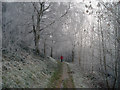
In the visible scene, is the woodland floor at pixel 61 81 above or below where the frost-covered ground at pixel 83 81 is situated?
above

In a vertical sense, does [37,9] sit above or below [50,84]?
above

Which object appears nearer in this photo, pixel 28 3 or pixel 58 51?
pixel 28 3

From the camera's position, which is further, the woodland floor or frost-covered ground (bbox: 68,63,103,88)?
frost-covered ground (bbox: 68,63,103,88)

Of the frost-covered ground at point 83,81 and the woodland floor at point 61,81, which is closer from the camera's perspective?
the woodland floor at point 61,81

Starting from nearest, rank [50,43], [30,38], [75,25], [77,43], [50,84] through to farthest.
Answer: [50,84] → [30,38] → [75,25] → [77,43] → [50,43]

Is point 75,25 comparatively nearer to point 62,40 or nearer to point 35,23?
point 62,40

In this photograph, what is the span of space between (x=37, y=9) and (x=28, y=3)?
130 cm

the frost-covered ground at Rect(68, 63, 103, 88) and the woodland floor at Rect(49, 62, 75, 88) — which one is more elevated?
the woodland floor at Rect(49, 62, 75, 88)

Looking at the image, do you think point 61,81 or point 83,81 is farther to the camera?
point 83,81

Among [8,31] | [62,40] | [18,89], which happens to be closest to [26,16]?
[8,31]

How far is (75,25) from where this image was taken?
23.5 m

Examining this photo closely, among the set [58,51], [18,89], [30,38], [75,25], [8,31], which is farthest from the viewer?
[58,51]

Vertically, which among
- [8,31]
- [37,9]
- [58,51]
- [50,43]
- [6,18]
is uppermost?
[37,9]

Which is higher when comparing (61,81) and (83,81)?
(61,81)
